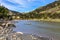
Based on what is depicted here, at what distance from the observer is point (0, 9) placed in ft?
455

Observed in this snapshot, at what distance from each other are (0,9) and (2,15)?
6.08m

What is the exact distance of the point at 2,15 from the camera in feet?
444
